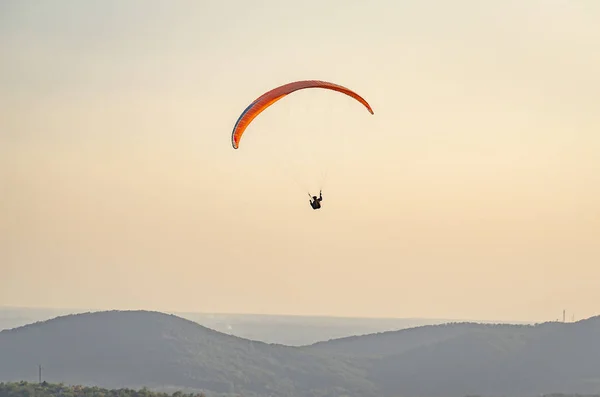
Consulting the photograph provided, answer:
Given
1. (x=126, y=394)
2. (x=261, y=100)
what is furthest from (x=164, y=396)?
(x=261, y=100)

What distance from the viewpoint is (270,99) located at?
78000mm

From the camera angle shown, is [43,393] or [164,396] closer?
[43,393]

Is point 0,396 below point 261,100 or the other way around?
below

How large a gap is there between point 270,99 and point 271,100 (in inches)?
3.5

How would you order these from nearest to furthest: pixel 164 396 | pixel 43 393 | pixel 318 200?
pixel 318 200 < pixel 43 393 < pixel 164 396

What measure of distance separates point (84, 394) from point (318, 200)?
86560 millimetres

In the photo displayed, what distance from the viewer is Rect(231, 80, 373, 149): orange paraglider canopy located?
77.0 metres

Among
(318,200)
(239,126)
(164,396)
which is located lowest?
(164,396)

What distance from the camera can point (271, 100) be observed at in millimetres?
78000

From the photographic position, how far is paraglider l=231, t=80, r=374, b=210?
76938 mm

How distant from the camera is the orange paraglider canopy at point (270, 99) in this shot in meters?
77.0

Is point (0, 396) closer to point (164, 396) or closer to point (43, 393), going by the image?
point (43, 393)

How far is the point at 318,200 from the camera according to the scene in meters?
75.3

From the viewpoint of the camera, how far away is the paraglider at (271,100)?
76938 millimetres
